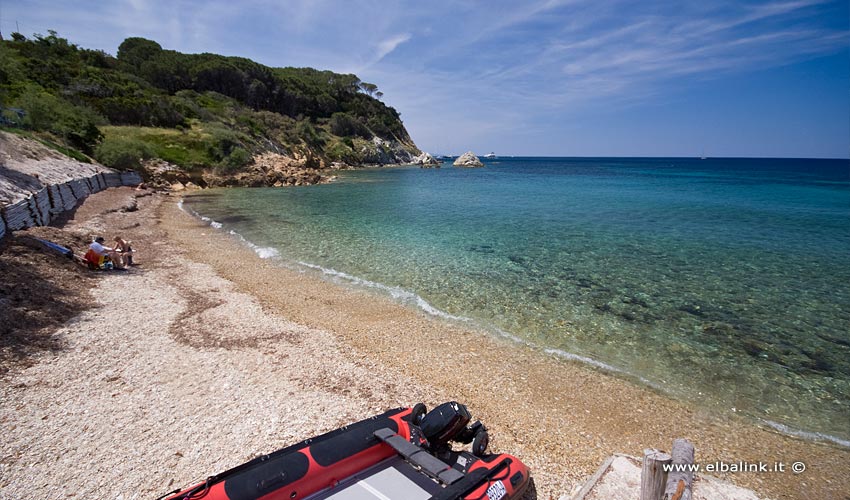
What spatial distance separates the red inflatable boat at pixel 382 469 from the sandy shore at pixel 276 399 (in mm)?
914

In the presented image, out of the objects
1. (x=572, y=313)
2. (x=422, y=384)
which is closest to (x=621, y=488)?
(x=422, y=384)

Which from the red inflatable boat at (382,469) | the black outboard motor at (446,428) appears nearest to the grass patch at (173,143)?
the red inflatable boat at (382,469)

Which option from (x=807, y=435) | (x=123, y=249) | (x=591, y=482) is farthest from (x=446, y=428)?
(x=123, y=249)

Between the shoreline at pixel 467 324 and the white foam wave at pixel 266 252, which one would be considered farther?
the white foam wave at pixel 266 252

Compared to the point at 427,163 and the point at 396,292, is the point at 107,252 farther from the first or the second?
the point at 427,163

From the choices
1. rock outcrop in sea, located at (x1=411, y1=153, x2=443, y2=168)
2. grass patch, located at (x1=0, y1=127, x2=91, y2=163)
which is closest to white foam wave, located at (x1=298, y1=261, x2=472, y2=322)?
grass patch, located at (x1=0, y1=127, x2=91, y2=163)

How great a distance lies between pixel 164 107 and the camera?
5169 cm

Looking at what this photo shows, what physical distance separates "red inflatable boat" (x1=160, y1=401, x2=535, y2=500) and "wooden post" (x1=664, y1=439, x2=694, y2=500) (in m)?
1.64

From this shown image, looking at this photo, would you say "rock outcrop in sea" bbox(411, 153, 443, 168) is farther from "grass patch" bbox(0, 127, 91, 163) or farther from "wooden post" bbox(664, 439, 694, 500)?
"wooden post" bbox(664, 439, 694, 500)

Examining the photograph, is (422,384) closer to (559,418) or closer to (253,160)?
(559,418)

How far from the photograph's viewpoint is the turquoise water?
818cm

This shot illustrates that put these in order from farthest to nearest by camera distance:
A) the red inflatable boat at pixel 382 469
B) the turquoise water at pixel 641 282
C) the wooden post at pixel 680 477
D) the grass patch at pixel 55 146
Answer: the grass patch at pixel 55 146
the turquoise water at pixel 641 282
the red inflatable boat at pixel 382 469
the wooden post at pixel 680 477

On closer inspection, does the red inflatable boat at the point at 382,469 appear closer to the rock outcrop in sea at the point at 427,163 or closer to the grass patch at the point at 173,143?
the grass patch at the point at 173,143

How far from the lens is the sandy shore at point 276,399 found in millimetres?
5176
